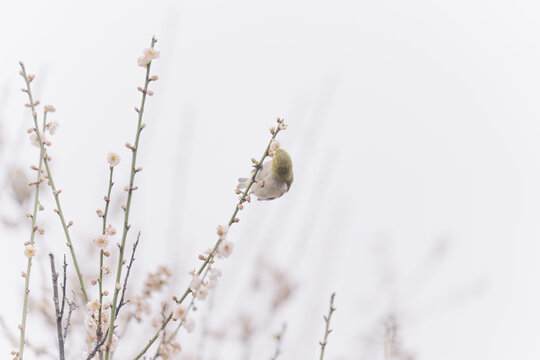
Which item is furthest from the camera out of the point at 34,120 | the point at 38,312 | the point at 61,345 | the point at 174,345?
the point at 38,312

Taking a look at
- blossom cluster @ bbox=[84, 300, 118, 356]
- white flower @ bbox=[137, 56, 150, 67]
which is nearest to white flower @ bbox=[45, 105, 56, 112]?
white flower @ bbox=[137, 56, 150, 67]

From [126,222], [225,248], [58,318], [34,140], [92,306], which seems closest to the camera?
[58,318]

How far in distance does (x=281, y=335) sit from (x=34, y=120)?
40.2 inches

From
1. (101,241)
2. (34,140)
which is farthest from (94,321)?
(34,140)

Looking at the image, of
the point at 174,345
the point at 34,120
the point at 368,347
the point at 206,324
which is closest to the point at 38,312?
the point at 206,324

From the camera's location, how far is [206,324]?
6.98 ft

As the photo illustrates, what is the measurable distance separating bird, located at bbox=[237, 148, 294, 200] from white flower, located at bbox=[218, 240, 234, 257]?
0.79 ft

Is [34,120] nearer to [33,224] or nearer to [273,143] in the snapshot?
[33,224]

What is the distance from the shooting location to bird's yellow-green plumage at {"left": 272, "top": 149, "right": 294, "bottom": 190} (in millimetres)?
1799

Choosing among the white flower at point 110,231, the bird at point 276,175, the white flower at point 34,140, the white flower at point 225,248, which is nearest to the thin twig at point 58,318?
the white flower at point 110,231

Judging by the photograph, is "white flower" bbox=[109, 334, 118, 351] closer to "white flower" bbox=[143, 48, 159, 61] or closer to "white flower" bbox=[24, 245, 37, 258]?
"white flower" bbox=[24, 245, 37, 258]

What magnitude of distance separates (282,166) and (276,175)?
0.13 feet

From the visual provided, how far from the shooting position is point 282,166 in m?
Answer: 1.80

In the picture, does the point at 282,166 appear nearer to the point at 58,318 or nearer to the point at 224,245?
the point at 224,245
